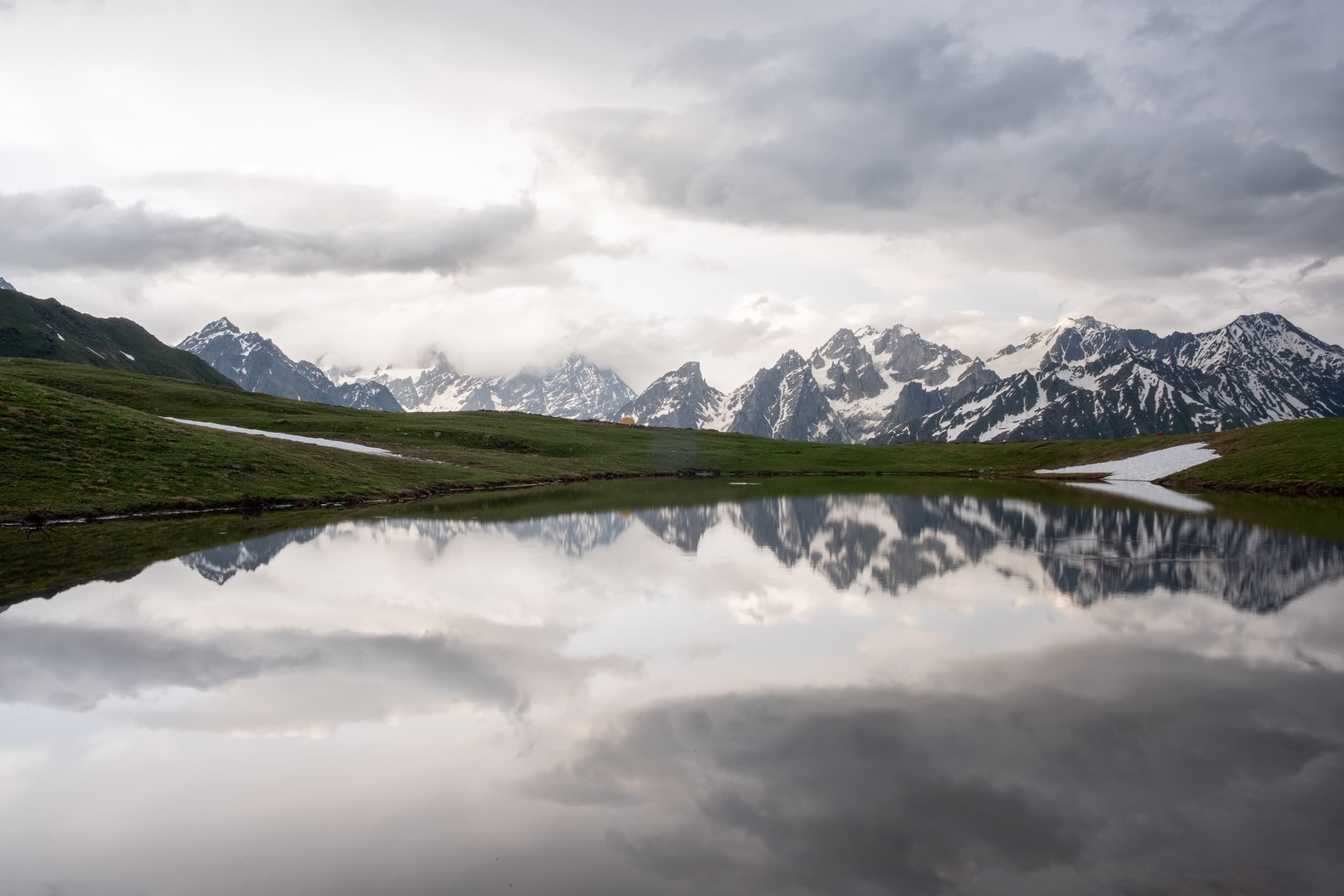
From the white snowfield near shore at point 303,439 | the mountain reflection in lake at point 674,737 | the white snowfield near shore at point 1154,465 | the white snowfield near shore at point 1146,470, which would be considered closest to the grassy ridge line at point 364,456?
the white snowfield near shore at point 1154,465

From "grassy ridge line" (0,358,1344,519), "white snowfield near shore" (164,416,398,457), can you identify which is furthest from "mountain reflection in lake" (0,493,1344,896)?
"white snowfield near shore" (164,416,398,457)

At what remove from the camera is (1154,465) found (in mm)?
94125

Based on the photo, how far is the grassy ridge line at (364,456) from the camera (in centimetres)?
4572

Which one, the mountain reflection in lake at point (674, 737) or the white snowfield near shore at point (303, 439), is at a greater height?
the white snowfield near shore at point (303, 439)

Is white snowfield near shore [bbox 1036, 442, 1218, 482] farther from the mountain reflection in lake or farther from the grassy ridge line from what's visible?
the mountain reflection in lake

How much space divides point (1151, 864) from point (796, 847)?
3531mm

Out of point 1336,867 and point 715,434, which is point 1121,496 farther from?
point 715,434

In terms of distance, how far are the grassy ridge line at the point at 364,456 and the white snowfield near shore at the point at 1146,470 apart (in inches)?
116

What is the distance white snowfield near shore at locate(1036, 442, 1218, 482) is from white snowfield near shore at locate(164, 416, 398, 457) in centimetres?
7702

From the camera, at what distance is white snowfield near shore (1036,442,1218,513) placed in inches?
2717

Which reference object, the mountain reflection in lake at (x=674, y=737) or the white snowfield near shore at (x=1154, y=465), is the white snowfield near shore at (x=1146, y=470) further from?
the mountain reflection in lake at (x=674, y=737)

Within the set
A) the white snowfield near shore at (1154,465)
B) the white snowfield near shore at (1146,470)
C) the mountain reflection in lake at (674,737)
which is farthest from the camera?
the white snowfield near shore at (1154,465)

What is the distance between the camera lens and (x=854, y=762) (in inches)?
424

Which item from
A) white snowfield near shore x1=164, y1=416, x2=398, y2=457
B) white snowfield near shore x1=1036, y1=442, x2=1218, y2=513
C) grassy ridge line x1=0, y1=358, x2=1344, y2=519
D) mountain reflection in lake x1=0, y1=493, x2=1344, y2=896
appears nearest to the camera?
mountain reflection in lake x1=0, y1=493, x2=1344, y2=896
